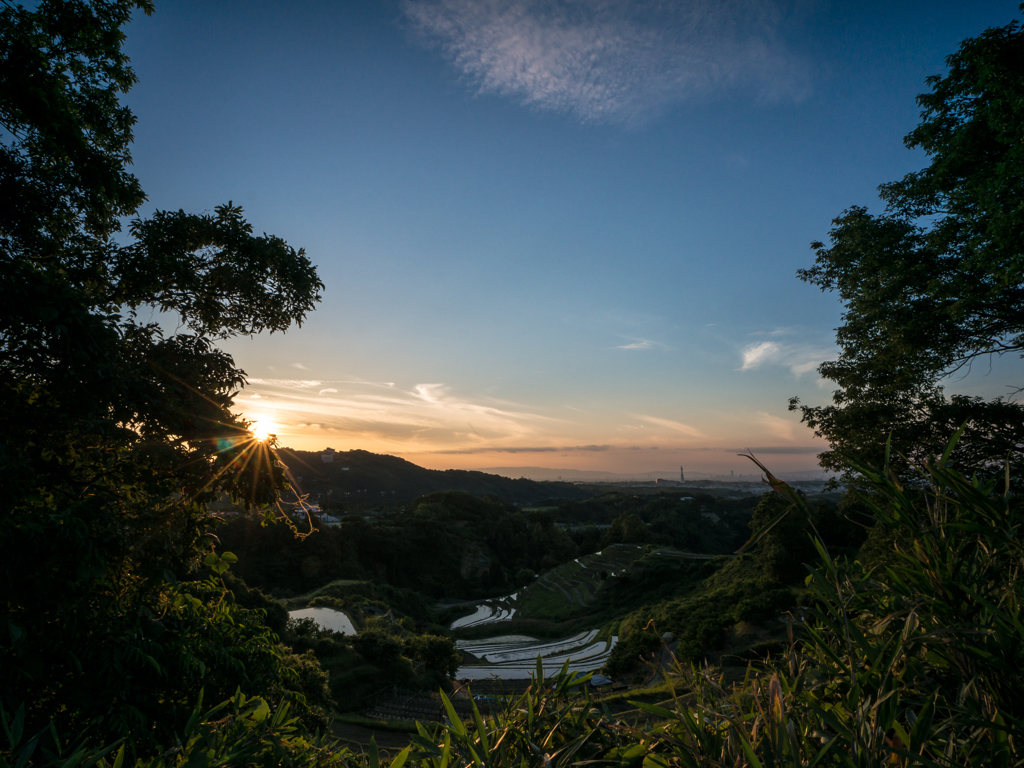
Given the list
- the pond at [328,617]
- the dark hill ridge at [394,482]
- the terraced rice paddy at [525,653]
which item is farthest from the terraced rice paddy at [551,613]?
the dark hill ridge at [394,482]

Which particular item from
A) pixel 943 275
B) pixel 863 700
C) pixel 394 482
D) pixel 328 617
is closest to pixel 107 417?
pixel 863 700

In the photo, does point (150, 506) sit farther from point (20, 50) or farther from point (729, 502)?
point (729, 502)

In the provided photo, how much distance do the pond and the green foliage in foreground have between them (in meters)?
29.8

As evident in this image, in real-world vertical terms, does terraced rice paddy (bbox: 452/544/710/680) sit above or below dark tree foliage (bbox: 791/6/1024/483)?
below

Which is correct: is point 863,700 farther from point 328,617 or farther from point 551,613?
point 551,613

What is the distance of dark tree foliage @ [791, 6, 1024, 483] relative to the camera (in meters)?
6.64

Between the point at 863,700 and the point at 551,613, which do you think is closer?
the point at 863,700

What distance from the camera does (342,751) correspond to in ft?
5.23

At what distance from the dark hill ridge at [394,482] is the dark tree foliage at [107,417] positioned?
80.7m

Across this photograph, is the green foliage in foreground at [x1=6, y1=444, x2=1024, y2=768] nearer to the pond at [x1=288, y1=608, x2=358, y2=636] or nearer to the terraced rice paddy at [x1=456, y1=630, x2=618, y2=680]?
the terraced rice paddy at [x1=456, y1=630, x2=618, y2=680]

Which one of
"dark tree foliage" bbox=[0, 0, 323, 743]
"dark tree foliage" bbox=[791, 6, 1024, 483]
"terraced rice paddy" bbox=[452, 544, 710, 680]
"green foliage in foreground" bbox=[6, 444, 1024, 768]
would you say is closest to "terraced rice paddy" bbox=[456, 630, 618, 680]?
"terraced rice paddy" bbox=[452, 544, 710, 680]

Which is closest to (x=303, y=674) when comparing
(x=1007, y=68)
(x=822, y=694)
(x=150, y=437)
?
(x=150, y=437)

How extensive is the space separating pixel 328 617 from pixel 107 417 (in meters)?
29.8

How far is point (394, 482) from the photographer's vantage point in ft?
379
